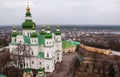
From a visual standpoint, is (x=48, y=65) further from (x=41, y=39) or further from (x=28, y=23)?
(x=28, y=23)

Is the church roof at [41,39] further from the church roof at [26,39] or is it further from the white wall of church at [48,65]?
the white wall of church at [48,65]

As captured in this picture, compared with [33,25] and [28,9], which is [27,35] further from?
[28,9]

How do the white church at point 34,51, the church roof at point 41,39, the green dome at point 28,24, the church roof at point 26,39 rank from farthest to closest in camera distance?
the green dome at point 28,24
the church roof at point 41,39
the church roof at point 26,39
the white church at point 34,51

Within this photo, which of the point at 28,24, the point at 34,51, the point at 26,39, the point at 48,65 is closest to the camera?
the point at 48,65

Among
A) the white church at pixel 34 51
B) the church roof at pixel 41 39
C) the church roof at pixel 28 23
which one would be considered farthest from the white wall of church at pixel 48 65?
the church roof at pixel 28 23

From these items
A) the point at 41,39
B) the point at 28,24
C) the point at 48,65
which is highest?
the point at 28,24

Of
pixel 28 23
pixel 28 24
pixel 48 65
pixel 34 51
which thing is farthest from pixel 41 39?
pixel 48 65

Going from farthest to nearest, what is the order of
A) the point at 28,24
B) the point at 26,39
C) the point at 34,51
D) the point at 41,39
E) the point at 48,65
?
the point at 28,24 < the point at 41,39 < the point at 26,39 < the point at 34,51 < the point at 48,65

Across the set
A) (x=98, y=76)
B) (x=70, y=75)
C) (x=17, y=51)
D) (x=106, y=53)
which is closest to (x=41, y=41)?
(x=17, y=51)

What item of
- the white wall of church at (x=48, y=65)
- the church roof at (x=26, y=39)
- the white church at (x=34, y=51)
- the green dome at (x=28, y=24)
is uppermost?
the green dome at (x=28, y=24)

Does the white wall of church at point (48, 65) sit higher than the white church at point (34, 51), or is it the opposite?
the white church at point (34, 51)

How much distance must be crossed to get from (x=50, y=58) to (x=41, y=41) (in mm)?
2499

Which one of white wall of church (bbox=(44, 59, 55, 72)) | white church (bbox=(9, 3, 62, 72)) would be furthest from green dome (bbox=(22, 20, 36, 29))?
white wall of church (bbox=(44, 59, 55, 72))

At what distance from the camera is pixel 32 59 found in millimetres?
25922
